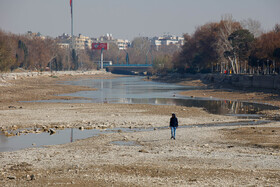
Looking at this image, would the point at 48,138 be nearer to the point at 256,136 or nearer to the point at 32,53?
the point at 256,136

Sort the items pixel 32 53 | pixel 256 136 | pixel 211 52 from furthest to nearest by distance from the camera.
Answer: pixel 32 53 → pixel 211 52 → pixel 256 136

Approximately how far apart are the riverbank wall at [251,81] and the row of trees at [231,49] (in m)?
4.45

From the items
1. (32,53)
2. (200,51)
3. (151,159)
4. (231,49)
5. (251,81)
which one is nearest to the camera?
(151,159)

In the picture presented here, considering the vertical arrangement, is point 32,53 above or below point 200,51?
below

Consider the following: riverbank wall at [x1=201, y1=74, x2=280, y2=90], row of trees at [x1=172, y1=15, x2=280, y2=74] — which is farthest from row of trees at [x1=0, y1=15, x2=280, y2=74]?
riverbank wall at [x1=201, y1=74, x2=280, y2=90]

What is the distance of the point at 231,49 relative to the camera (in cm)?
10125

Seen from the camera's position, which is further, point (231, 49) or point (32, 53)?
point (32, 53)

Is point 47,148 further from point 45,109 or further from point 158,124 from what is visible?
point 45,109

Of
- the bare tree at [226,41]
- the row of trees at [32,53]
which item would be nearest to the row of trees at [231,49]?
the bare tree at [226,41]

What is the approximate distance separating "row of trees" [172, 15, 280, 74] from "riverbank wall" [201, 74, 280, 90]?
445cm

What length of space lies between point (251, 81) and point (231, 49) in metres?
22.3

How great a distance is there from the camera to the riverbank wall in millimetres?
70188

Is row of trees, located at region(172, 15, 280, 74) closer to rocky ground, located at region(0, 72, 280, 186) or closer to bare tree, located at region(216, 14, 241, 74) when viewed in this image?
bare tree, located at region(216, 14, 241, 74)

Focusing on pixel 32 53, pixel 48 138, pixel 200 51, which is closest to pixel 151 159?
pixel 48 138
